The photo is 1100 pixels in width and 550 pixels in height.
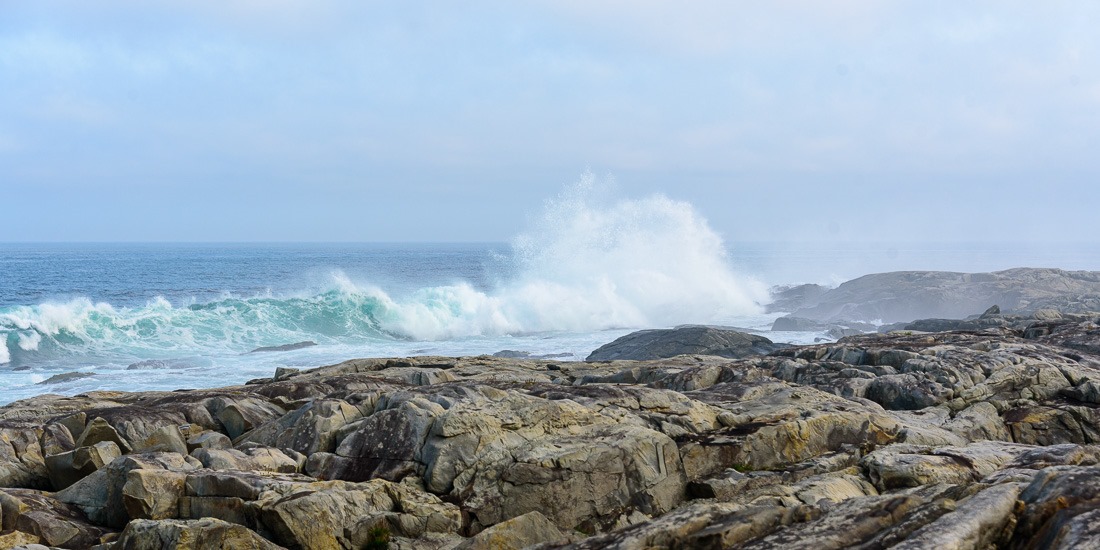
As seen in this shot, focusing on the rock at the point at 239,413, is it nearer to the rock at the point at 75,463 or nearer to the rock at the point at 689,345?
the rock at the point at 75,463

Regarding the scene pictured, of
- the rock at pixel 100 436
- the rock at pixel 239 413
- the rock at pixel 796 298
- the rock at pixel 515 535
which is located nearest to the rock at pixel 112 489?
the rock at pixel 100 436

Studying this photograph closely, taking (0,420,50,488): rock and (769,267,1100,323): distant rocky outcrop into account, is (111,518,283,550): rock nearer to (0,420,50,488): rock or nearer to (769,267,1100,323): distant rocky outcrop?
(0,420,50,488): rock

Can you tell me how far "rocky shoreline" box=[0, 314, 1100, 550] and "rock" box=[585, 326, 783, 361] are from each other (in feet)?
41.5

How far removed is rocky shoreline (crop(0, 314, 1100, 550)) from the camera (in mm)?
7102

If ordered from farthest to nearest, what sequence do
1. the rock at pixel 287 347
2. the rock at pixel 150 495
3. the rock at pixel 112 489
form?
Answer: the rock at pixel 287 347
the rock at pixel 112 489
the rock at pixel 150 495

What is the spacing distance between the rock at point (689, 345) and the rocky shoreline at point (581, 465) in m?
12.7

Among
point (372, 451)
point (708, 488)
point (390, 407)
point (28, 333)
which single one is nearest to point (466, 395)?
point (390, 407)

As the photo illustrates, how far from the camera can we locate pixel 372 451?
1166cm

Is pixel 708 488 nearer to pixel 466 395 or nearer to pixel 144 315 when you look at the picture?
pixel 466 395

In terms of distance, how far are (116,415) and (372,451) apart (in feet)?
17.5

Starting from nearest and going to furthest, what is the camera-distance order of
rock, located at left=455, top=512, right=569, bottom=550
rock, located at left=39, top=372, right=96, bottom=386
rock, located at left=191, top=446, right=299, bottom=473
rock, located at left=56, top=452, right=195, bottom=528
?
rock, located at left=455, top=512, right=569, bottom=550 < rock, located at left=56, top=452, right=195, bottom=528 < rock, located at left=191, top=446, right=299, bottom=473 < rock, located at left=39, top=372, right=96, bottom=386

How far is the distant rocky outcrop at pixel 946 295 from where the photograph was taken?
162 feet

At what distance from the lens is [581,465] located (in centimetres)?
1088

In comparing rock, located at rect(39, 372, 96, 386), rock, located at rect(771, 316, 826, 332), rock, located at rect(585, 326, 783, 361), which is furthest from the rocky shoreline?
rock, located at rect(771, 316, 826, 332)
